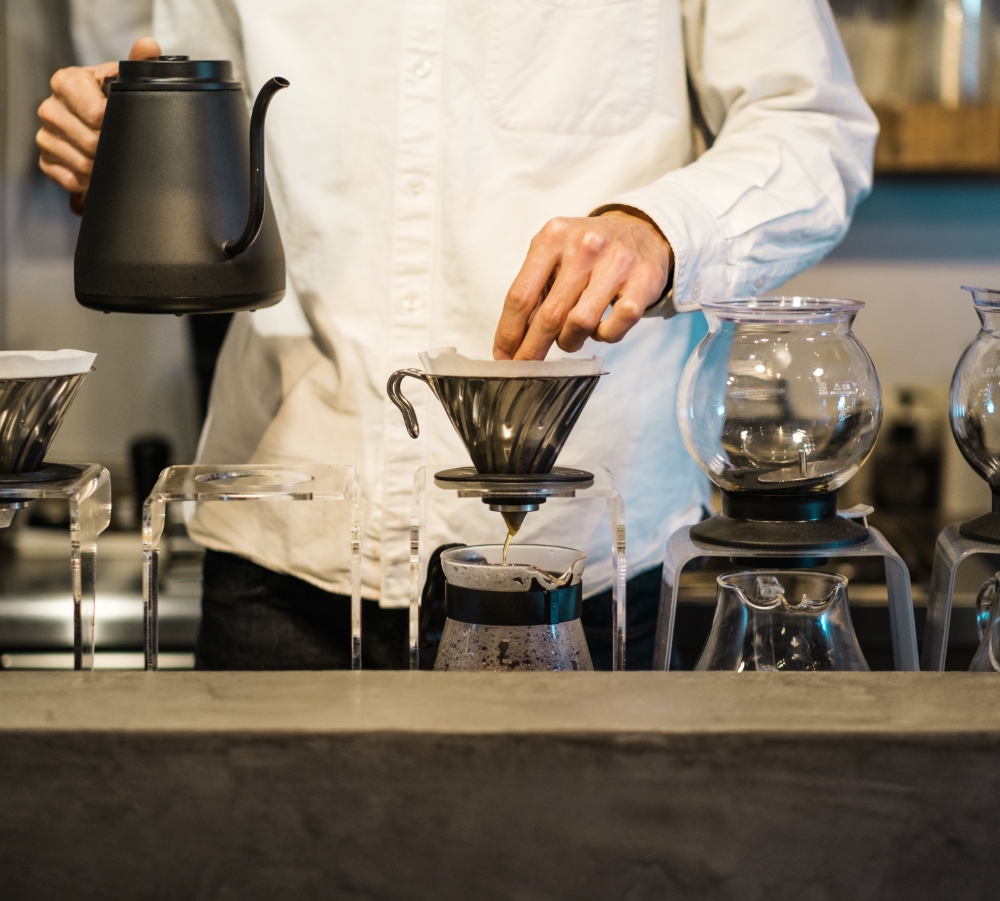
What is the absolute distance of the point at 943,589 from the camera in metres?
0.80

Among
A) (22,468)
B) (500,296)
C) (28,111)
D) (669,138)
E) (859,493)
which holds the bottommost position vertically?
(859,493)

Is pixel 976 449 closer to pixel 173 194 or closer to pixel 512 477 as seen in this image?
pixel 512 477

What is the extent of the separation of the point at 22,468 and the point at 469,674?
1.09ft

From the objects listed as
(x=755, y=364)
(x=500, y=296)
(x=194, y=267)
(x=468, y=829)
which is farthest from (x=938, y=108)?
(x=468, y=829)

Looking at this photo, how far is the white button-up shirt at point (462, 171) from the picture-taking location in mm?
1111

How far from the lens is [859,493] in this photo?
2.41 metres

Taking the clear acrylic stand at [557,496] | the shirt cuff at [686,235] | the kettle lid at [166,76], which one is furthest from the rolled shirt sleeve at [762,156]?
the kettle lid at [166,76]

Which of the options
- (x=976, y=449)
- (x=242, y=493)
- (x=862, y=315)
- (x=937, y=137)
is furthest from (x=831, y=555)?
(x=862, y=315)

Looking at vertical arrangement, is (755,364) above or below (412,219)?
below

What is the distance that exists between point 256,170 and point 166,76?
9 centimetres

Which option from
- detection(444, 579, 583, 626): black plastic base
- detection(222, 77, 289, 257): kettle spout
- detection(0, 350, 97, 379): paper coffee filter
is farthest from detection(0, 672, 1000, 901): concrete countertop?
detection(222, 77, 289, 257): kettle spout

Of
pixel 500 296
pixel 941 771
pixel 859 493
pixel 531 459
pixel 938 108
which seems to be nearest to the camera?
pixel 941 771

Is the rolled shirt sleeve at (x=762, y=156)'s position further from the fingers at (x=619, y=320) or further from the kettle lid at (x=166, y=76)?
the kettle lid at (x=166, y=76)

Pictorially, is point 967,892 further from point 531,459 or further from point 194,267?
point 194,267
